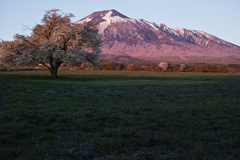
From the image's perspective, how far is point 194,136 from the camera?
6.31 m

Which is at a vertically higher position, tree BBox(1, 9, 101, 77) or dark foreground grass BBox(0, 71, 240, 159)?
tree BBox(1, 9, 101, 77)

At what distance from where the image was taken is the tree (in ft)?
94.6

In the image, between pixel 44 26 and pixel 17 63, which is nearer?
pixel 17 63

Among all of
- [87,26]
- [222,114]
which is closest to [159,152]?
[222,114]

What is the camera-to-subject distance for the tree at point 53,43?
94.6 ft

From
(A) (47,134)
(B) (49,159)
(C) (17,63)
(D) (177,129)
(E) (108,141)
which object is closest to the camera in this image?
(B) (49,159)

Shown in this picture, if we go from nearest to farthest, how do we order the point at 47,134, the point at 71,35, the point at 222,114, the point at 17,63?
the point at 47,134, the point at 222,114, the point at 17,63, the point at 71,35

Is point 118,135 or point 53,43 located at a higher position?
point 53,43

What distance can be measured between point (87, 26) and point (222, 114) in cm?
2699

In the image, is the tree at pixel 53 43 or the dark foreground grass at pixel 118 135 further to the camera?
the tree at pixel 53 43

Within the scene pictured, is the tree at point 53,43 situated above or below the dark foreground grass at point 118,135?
above

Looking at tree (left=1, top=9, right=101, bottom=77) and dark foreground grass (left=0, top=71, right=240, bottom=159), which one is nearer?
dark foreground grass (left=0, top=71, right=240, bottom=159)

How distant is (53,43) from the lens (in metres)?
29.3

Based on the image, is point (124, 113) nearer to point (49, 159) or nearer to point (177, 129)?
point (177, 129)
